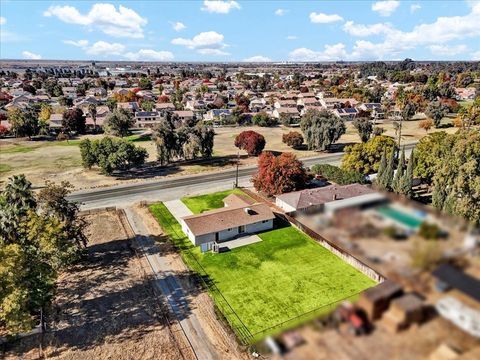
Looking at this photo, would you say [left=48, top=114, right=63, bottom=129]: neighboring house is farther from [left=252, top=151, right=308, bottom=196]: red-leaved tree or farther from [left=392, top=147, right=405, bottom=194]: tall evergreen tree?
[left=392, top=147, right=405, bottom=194]: tall evergreen tree

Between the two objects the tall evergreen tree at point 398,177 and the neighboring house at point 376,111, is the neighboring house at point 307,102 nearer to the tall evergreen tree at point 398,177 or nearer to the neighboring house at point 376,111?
the neighboring house at point 376,111

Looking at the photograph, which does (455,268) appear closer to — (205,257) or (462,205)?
(205,257)

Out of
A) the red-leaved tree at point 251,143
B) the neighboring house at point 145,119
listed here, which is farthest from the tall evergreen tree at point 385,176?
the neighboring house at point 145,119

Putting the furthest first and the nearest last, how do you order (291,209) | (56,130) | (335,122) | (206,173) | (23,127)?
(56,130)
(23,127)
(335,122)
(206,173)
(291,209)

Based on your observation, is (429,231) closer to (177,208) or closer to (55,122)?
(177,208)

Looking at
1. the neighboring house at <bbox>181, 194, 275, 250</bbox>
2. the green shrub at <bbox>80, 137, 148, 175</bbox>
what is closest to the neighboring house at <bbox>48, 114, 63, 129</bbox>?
the green shrub at <bbox>80, 137, 148, 175</bbox>

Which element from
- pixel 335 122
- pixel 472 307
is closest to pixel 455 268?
pixel 472 307

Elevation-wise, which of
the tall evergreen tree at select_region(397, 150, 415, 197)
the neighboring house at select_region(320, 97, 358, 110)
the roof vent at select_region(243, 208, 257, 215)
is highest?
the neighboring house at select_region(320, 97, 358, 110)

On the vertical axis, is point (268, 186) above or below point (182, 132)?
below
